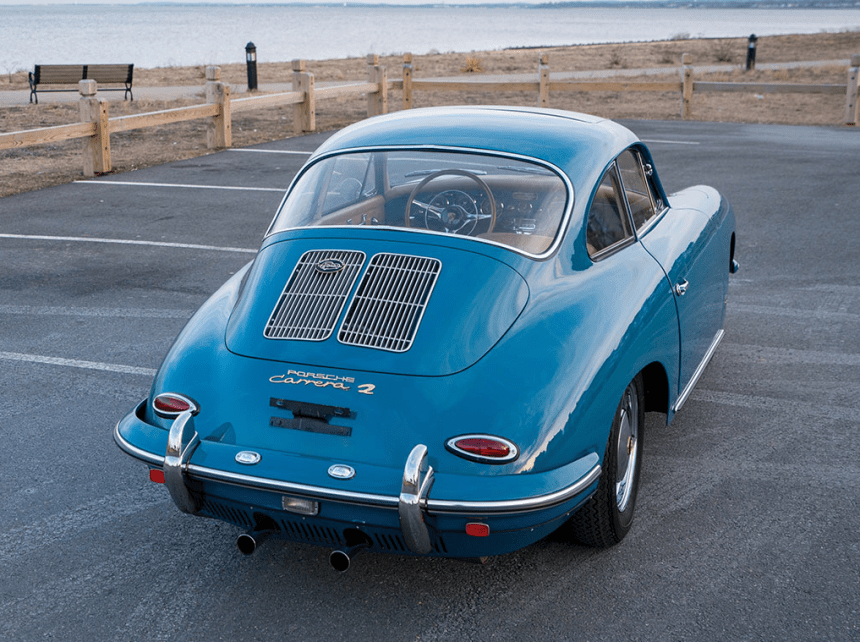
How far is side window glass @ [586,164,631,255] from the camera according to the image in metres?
3.99

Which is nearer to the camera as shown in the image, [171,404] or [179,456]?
[179,456]

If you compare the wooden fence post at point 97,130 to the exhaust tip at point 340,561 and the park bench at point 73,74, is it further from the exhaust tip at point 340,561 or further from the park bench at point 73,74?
the exhaust tip at point 340,561

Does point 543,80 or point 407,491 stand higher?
point 543,80

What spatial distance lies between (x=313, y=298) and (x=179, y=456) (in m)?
0.84

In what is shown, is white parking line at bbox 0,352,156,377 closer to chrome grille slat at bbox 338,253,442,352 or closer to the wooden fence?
chrome grille slat at bbox 338,253,442,352

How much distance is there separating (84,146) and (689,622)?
11.4 meters

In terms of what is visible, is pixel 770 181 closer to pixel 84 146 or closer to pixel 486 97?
pixel 84 146

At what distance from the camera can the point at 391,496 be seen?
295 centimetres

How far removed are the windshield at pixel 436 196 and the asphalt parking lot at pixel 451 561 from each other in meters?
1.35

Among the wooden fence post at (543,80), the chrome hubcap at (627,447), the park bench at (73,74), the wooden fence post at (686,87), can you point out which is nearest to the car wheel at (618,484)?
the chrome hubcap at (627,447)

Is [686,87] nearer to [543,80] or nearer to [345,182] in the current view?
[543,80]

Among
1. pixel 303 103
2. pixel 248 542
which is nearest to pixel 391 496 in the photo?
pixel 248 542

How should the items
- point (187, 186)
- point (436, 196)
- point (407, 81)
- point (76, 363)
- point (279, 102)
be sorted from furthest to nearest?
point (407, 81) → point (279, 102) → point (187, 186) → point (76, 363) → point (436, 196)

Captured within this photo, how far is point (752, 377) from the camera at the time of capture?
5613 millimetres
